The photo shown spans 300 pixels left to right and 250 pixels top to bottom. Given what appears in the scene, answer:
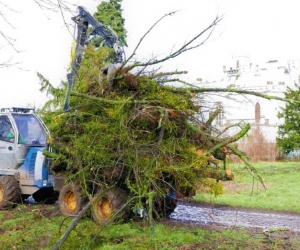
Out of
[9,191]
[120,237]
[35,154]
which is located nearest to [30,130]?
[35,154]

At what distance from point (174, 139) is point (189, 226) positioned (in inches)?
82.1

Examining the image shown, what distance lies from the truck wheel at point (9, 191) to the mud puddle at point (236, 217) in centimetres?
376

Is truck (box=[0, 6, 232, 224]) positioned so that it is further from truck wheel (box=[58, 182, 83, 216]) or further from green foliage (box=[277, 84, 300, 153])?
green foliage (box=[277, 84, 300, 153])

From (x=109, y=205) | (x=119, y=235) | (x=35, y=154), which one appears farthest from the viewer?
(x=35, y=154)

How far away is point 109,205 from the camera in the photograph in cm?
918

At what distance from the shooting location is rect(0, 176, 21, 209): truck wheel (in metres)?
11.2

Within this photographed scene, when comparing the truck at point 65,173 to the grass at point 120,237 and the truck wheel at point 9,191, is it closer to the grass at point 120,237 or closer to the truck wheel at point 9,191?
the truck wheel at point 9,191

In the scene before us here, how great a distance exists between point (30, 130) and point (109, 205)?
380cm

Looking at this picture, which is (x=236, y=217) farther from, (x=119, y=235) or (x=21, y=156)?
(x=21, y=156)

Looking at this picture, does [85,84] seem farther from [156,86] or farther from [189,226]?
[189,226]

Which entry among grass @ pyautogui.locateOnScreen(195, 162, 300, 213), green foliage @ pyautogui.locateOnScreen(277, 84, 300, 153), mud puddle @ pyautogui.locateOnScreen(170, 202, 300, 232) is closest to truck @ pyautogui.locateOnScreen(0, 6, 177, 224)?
mud puddle @ pyautogui.locateOnScreen(170, 202, 300, 232)

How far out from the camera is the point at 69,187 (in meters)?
10.1

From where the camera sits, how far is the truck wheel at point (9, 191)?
11184mm

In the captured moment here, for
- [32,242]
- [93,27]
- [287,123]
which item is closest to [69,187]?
[32,242]
